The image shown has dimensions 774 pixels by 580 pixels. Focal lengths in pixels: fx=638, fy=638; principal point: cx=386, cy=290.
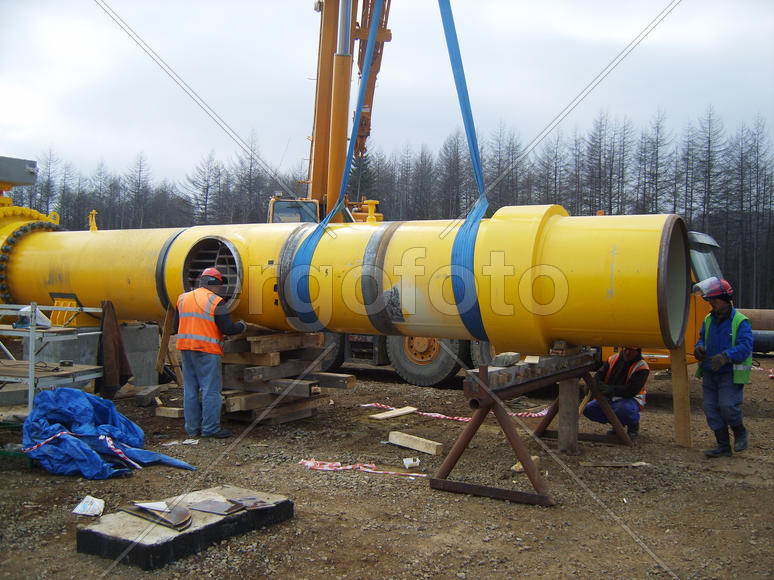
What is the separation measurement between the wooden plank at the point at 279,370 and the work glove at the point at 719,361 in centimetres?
369

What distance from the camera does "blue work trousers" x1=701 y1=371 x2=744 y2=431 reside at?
5.50m

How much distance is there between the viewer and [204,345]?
571 cm

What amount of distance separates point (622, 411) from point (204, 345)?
3.92m

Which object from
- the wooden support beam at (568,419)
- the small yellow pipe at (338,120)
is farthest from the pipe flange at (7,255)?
the wooden support beam at (568,419)

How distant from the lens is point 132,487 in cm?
426

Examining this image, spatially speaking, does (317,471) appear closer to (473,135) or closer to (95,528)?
(95,528)

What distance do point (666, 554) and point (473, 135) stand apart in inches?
122

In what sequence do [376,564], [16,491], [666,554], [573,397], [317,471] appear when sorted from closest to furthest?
[376,564]
[666,554]
[16,491]
[317,471]
[573,397]

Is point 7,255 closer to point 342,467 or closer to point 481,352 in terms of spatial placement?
point 342,467

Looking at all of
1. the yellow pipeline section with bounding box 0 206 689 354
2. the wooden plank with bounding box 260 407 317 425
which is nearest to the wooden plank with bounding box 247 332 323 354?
the yellow pipeline section with bounding box 0 206 689 354

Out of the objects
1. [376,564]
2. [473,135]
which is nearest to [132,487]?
[376,564]

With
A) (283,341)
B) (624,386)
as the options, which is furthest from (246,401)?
(624,386)

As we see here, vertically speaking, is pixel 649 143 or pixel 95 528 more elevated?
pixel 649 143

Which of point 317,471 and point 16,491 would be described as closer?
point 16,491
